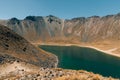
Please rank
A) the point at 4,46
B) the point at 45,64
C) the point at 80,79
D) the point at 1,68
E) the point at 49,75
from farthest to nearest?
the point at 45,64
the point at 4,46
the point at 1,68
the point at 49,75
the point at 80,79

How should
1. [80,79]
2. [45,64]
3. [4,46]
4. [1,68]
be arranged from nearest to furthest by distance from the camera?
[80,79], [1,68], [4,46], [45,64]

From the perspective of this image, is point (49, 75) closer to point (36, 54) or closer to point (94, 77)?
point (94, 77)

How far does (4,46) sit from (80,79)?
86.9 m

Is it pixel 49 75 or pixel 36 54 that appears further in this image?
pixel 36 54

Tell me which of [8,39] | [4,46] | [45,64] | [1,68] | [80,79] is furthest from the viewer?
[45,64]

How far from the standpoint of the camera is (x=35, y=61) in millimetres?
115062

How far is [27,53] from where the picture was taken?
116375mm

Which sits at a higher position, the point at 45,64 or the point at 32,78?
the point at 32,78

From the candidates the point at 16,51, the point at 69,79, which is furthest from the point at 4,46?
the point at 69,79

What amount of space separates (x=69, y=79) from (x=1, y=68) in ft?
164

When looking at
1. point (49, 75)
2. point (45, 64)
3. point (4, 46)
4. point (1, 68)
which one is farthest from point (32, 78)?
point (45, 64)

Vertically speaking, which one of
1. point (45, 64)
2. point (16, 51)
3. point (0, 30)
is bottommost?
point (45, 64)

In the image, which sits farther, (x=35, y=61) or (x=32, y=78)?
(x=35, y=61)

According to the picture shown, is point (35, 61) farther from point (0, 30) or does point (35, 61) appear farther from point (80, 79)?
point (80, 79)
